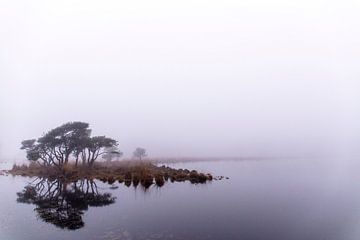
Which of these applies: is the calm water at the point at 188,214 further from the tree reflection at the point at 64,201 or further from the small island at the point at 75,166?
the small island at the point at 75,166

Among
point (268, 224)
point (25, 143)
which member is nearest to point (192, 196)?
point (268, 224)

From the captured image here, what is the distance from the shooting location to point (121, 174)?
262 feet

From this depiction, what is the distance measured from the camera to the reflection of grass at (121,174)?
68.5 m

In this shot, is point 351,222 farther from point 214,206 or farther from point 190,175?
point 190,175

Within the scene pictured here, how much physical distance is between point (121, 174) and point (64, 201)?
1312 inches

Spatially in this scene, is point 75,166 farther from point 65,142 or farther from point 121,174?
point 121,174

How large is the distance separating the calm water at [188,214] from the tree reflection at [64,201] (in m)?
0.10

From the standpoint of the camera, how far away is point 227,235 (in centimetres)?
3002

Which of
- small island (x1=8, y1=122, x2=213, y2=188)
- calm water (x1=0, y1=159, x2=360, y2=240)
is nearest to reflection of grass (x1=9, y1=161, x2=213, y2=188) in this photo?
small island (x1=8, y1=122, x2=213, y2=188)

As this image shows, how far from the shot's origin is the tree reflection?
1410 inches

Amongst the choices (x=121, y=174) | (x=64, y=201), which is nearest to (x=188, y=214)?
(x=64, y=201)

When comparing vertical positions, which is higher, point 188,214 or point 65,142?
point 65,142

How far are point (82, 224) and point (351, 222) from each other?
25905 mm

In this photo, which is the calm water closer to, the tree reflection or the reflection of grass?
the tree reflection
